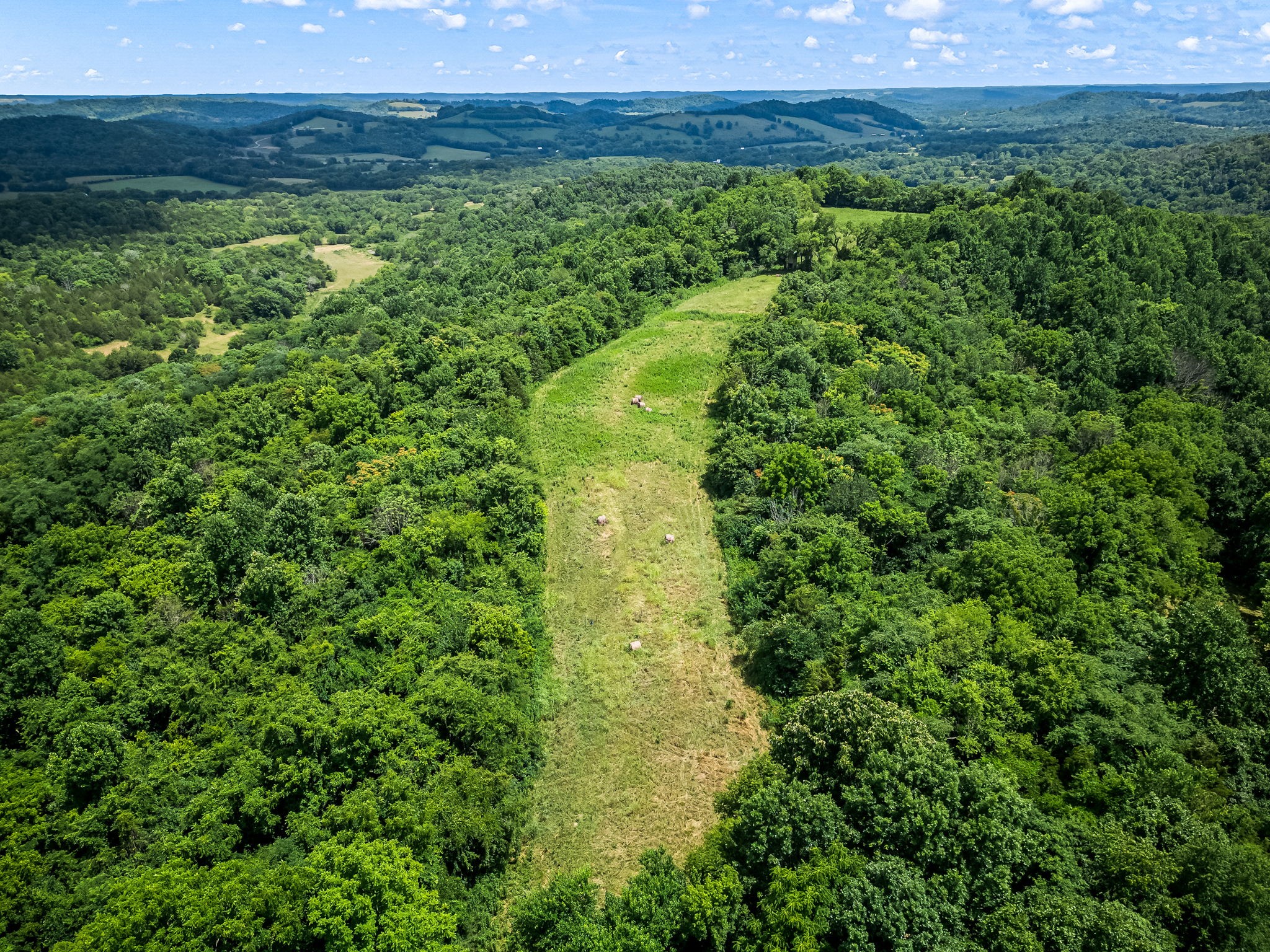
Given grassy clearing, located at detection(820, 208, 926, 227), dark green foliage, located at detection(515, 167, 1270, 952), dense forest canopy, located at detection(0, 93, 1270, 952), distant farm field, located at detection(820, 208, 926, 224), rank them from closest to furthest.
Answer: dark green foliage, located at detection(515, 167, 1270, 952), dense forest canopy, located at detection(0, 93, 1270, 952), grassy clearing, located at detection(820, 208, 926, 227), distant farm field, located at detection(820, 208, 926, 224)

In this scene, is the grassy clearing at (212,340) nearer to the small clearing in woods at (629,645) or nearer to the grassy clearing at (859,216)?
the small clearing in woods at (629,645)

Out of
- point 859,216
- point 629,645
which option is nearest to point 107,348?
point 629,645

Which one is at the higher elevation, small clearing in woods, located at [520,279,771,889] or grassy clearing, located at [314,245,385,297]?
grassy clearing, located at [314,245,385,297]

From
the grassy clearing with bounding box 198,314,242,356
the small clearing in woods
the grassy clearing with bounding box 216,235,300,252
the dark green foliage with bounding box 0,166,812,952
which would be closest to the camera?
the dark green foliage with bounding box 0,166,812,952

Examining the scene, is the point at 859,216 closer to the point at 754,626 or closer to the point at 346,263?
the point at 754,626

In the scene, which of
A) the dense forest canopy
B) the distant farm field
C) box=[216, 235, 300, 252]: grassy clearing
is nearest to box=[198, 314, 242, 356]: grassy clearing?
the dense forest canopy

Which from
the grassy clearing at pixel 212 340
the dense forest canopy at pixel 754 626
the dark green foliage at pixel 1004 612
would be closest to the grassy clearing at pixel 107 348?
the grassy clearing at pixel 212 340

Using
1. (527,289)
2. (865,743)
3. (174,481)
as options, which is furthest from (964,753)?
(527,289)

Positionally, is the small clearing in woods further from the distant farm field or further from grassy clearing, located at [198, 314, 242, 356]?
grassy clearing, located at [198, 314, 242, 356]

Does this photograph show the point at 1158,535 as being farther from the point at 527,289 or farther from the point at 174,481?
the point at 527,289
